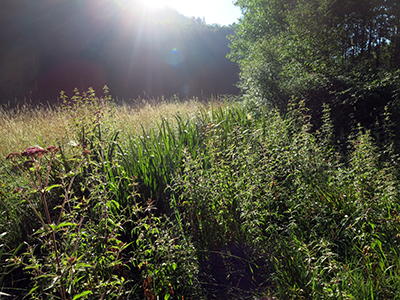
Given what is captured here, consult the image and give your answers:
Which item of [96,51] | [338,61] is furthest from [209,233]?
[96,51]

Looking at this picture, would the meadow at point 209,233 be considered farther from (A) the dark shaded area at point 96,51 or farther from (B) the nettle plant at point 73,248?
(A) the dark shaded area at point 96,51

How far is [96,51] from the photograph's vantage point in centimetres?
2336

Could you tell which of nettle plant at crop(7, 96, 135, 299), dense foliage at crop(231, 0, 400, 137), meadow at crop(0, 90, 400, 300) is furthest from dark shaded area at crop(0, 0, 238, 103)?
nettle plant at crop(7, 96, 135, 299)

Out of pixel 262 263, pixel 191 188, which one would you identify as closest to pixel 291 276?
pixel 262 263

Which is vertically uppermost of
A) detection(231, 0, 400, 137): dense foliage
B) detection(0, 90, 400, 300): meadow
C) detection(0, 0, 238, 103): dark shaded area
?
detection(0, 0, 238, 103): dark shaded area

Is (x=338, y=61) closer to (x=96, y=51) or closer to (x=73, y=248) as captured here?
(x=73, y=248)

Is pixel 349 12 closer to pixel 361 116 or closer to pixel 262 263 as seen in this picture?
pixel 361 116

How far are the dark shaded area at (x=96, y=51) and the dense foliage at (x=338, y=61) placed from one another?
43.2 ft

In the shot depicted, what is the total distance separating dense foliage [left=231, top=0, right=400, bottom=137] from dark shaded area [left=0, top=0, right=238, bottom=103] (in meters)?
13.2

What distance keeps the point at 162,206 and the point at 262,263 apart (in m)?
1.16

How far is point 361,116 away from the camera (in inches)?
211

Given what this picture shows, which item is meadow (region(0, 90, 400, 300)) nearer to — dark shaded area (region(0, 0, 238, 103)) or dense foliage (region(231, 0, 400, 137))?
dense foliage (region(231, 0, 400, 137))

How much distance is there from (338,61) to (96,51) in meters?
21.0

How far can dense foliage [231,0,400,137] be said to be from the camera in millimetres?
5328
